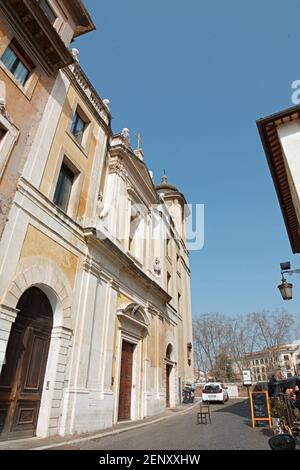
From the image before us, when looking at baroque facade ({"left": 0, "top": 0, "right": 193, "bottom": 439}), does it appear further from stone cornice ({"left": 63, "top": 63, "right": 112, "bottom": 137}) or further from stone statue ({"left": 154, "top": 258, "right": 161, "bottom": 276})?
stone statue ({"left": 154, "top": 258, "right": 161, "bottom": 276})

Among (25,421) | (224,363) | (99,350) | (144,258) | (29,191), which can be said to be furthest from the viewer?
A: (224,363)

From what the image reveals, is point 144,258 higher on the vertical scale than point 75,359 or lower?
higher

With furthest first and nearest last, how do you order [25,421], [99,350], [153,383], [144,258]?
[144,258]
[153,383]
[99,350]
[25,421]

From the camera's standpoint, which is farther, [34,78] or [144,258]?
[144,258]

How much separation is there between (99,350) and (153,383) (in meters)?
5.66

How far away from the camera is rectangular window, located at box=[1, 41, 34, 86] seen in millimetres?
8898

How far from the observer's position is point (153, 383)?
15352 mm

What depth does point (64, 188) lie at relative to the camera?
11.3 meters

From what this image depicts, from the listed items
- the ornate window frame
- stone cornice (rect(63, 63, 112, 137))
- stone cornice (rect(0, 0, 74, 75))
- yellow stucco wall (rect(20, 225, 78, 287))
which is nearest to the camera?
the ornate window frame

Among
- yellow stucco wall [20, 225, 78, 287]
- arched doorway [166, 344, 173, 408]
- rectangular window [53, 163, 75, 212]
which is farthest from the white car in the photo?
rectangular window [53, 163, 75, 212]

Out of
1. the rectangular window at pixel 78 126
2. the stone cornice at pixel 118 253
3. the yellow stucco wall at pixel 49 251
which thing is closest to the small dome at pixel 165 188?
the stone cornice at pixel 118 253

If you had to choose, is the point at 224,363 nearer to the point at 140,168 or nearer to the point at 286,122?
the point at 140,168

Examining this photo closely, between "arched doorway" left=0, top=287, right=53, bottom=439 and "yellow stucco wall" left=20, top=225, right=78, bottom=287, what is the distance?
1.08 meters
